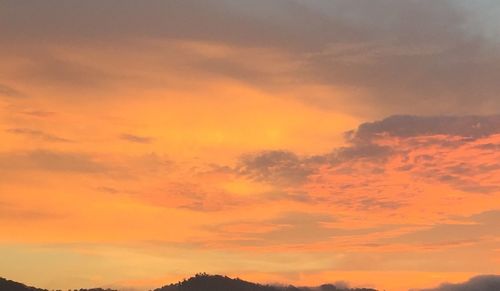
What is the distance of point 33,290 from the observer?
197500mm

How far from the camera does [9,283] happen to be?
19250 cm

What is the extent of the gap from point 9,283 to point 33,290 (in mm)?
7460
